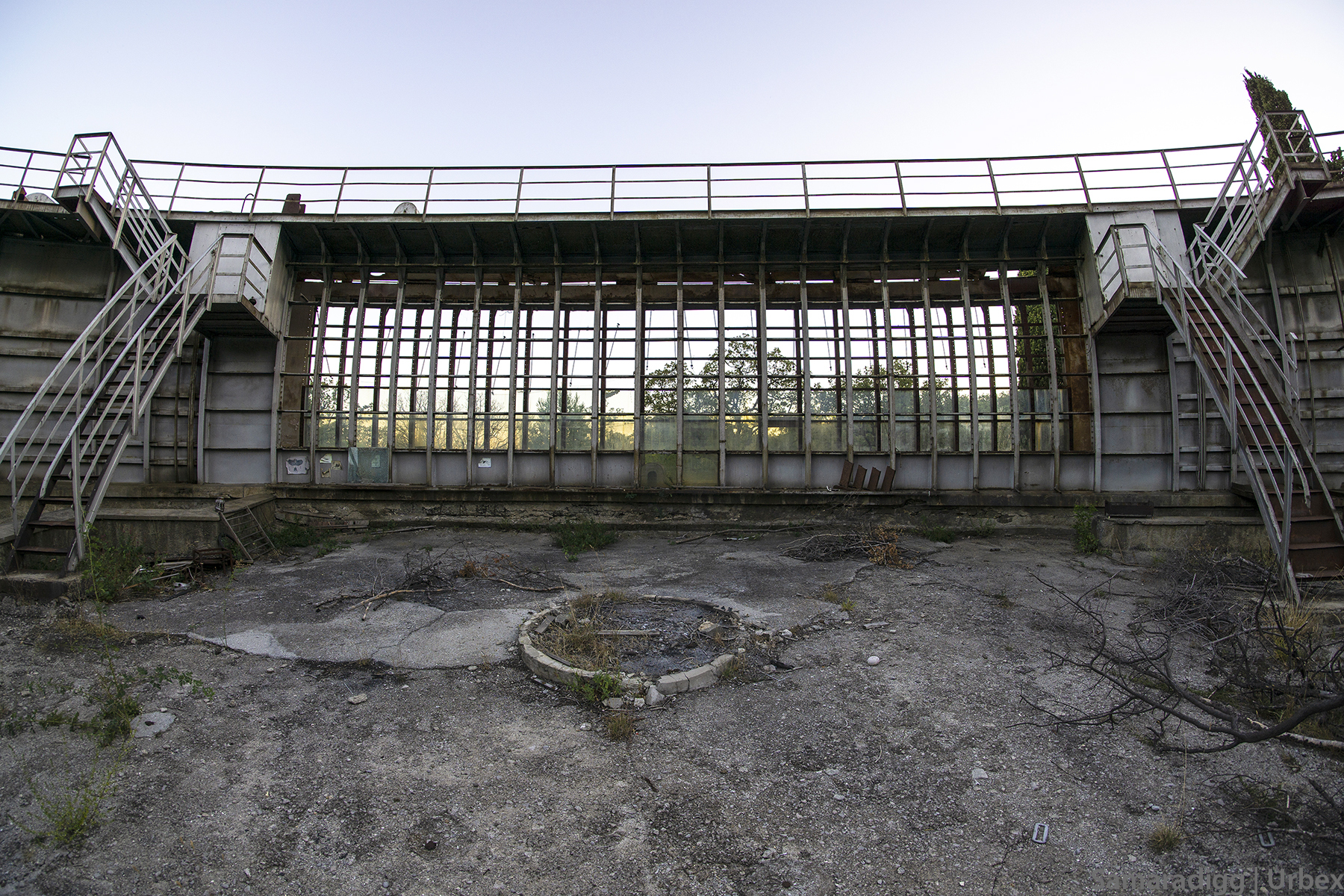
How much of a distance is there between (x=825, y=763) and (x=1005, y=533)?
389 inches

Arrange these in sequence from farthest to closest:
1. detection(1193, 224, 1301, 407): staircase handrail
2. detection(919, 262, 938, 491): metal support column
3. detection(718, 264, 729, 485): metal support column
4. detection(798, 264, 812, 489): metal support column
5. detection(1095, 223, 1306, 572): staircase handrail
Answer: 1. detection(718, 264, 729, 485): metal support column
2. detection(798, 264, 812, 489): metal support column
3. detection(919, 262, 938, 491): metal support column
4. detection(1193, 224, 1301, 407): staircase handrail
5. detection(1095, 223, 1306, 572): staircase handrail

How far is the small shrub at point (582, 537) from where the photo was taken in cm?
1061

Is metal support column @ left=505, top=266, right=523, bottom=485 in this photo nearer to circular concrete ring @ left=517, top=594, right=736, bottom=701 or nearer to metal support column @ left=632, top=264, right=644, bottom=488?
metal support column @ left=632, top=264, right=644, bottom=488

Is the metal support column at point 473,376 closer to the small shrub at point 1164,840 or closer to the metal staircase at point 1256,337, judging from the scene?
the small shrub at point 1164,840

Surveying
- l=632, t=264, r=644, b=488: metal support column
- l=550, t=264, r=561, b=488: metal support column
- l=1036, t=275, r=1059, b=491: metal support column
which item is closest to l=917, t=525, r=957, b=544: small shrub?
l=1036, t=275, r=1059, b=491: metal support column

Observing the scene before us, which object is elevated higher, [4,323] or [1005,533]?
[4,323]

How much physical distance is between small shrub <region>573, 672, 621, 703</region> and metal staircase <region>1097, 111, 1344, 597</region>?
7884mm

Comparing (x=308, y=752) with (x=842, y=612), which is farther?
(x=842, y=612)

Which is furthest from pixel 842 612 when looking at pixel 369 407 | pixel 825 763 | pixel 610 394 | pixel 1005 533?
pixel 369 407

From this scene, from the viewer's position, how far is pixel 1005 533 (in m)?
12.2

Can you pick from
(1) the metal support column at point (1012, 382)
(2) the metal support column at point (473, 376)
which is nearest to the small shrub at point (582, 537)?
(2) the metal support column at point (473, 376)

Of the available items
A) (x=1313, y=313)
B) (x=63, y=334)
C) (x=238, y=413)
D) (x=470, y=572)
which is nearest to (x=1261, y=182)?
(x=1313, y=313)

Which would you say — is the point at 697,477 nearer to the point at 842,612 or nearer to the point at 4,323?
the point at 842,612

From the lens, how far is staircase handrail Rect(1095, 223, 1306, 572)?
7770 mm
